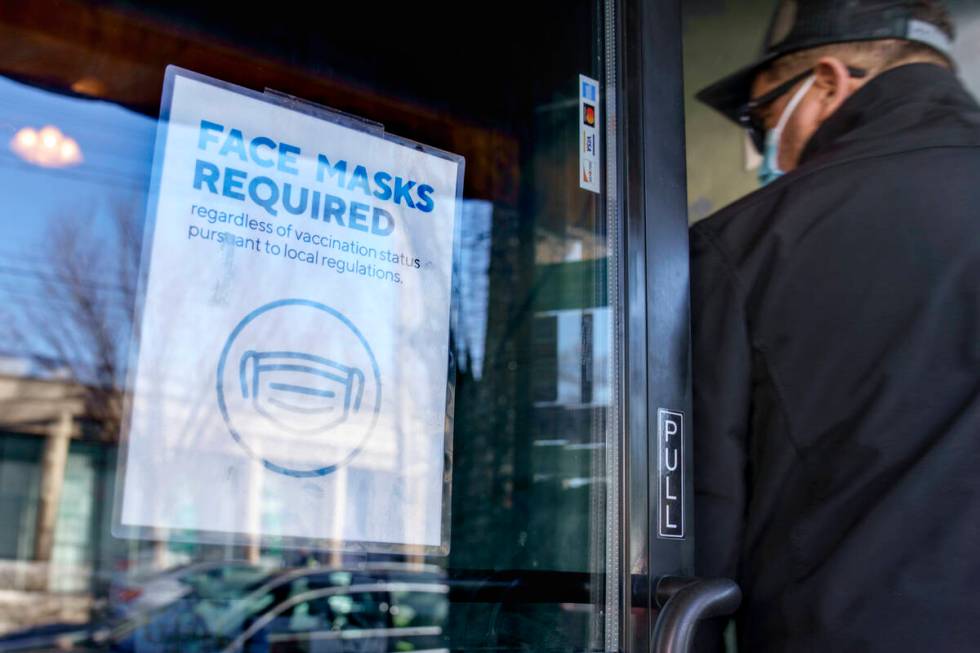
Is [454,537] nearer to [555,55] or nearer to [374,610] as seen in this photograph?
[374,610]

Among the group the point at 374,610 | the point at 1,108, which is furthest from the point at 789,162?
the point at 1,108

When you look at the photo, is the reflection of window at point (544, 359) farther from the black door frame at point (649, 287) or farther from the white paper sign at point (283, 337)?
the white paper sign at point (283, 337)

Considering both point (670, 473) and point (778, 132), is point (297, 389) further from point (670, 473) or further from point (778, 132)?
point (778, 132)

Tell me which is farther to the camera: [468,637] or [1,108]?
[468,637]

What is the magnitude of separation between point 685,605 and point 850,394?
392 millimetres

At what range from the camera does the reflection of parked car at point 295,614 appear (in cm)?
106

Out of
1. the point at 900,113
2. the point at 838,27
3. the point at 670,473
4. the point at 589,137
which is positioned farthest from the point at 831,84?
the point at 670,473

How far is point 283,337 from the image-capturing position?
1.06 m

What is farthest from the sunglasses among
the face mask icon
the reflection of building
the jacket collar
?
the reflection of building

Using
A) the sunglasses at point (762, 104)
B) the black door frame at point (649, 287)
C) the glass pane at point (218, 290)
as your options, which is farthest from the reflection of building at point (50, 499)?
the sunglasses at point (762, 104)

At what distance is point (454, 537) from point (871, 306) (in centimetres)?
64

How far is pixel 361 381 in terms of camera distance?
1113mm

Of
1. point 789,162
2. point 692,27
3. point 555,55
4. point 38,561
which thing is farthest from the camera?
point 692,27

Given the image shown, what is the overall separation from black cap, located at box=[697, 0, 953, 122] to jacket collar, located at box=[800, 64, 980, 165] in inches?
4.6
